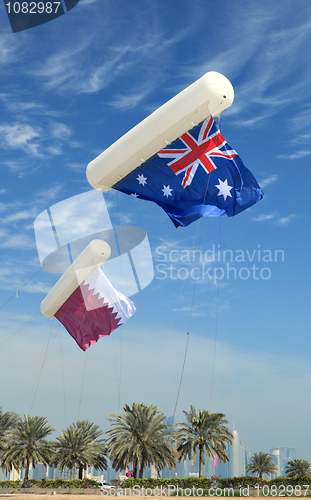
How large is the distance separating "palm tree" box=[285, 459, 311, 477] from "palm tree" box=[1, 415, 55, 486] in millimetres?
30980

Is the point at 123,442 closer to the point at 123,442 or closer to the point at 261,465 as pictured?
the point at 123,442

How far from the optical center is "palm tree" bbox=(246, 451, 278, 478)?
5931 cm

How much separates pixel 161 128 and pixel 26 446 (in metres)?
37.0

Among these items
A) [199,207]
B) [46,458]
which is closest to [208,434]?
[46,458]

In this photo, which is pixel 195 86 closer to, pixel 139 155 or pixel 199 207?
pixel 139 155

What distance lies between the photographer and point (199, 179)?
1585 centimetres

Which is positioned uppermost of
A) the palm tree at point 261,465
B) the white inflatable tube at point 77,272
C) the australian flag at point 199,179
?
the australian flag at point 199,179

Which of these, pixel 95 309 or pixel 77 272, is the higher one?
pixel 77 272

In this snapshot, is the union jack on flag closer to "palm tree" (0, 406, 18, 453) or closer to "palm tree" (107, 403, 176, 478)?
"palm tree" (107, 403, 176, 478)

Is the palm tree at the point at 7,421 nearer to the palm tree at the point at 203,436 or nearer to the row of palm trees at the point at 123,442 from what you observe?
the row of palm trees at the point at 123,442

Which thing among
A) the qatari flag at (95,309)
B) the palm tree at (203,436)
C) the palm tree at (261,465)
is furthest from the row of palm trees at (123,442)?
the palm tree at (261,465)

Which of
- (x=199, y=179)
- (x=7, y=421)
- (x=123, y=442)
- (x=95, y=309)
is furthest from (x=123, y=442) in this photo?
(x=199, y=179)

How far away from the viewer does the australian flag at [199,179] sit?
15.7m

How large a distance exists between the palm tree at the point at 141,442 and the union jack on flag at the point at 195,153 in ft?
88.2
